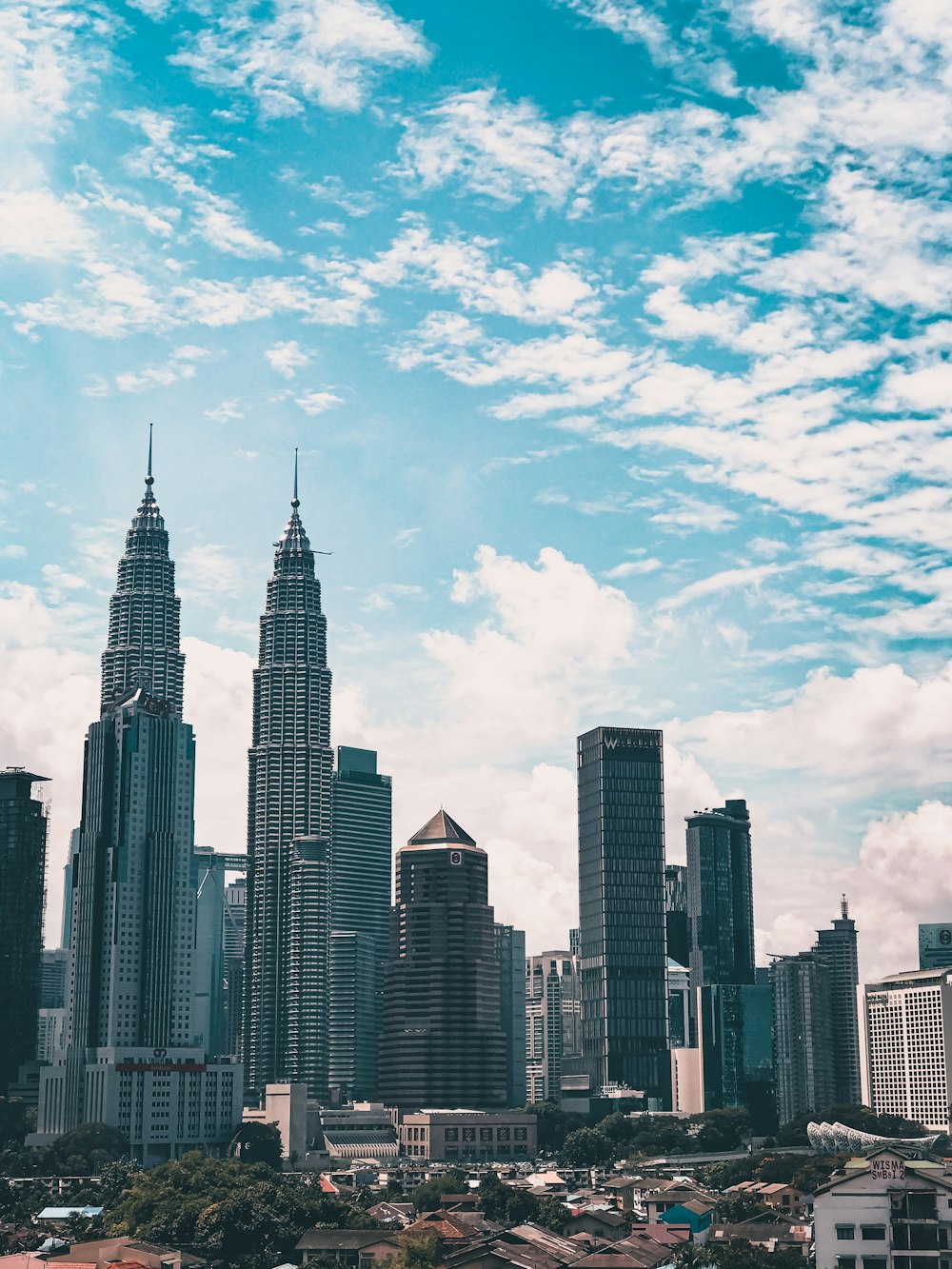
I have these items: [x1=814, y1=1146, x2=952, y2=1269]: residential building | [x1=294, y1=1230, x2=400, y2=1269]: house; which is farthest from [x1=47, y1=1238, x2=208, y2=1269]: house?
[x1=814, y1=1146, x2=952, y2=1269]: residential building

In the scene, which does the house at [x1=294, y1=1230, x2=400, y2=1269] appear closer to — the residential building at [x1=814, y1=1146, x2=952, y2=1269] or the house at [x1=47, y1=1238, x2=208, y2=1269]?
the house at [x1=47, y1=1238, x2=208, y2=1269]

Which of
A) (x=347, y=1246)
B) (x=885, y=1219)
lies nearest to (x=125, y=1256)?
(x=347, y=1246)

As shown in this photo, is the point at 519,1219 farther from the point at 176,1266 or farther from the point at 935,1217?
the point at 935,1217

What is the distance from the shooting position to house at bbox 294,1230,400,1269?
163 meters

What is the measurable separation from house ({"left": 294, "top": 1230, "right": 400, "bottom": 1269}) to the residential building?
61995 millimetres

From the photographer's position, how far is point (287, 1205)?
18262 centimetres

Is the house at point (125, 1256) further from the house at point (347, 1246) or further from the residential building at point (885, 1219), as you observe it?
the residential building at point (885, 1219)

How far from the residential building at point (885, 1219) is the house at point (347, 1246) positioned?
6199 centimetres

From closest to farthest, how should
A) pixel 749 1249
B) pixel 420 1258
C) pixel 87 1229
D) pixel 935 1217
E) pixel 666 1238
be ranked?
1. pixel 935 1217
2. pixel 420 1258
3. pixel 749 1249
4. pixel 666 1238
5. pixel 87 1229

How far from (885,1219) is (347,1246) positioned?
238 ft

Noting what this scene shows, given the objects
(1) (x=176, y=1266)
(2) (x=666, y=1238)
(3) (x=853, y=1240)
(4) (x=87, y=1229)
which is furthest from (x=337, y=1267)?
(3) (x=853, y=1240)

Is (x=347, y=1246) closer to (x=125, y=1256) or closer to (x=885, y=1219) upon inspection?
(x=125, y=1256)

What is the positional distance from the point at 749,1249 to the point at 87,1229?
78859 millimetres

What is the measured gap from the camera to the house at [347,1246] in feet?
536
